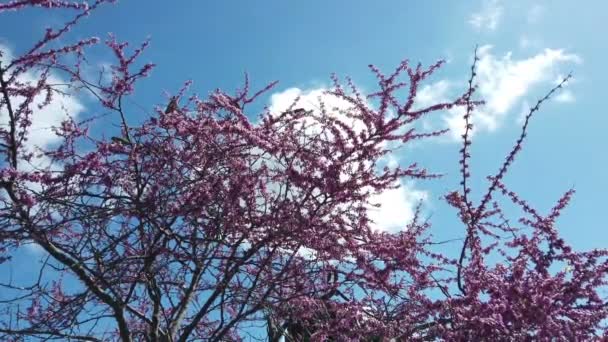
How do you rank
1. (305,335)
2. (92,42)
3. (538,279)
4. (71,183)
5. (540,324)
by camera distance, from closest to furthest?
(540,324)
(538,279)
(71,183)
(92,42)
(305,335)

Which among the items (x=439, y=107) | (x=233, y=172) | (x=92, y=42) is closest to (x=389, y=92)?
(x=439, y=107)

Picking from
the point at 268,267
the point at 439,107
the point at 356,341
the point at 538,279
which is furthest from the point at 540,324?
the point at 268,267

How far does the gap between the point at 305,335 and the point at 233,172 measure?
88.5 inches

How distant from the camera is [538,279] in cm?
392

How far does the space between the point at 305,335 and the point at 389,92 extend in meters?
2.94

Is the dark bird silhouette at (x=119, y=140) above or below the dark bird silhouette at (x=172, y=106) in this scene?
below

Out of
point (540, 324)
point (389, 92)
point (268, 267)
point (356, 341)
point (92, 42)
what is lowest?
point (540, 324)

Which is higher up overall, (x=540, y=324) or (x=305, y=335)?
(x=305, y=335)

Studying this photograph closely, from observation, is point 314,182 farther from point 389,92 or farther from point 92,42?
point 92,42

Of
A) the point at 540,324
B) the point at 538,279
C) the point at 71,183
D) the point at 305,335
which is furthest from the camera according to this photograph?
the point at 305,335

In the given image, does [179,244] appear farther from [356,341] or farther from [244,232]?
[356,341]

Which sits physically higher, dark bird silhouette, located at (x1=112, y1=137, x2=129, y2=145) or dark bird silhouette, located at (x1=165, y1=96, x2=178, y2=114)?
dark bird silhouette, located at (x1=165, y1=96, x2=178, y2=114)

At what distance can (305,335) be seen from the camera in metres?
6.16

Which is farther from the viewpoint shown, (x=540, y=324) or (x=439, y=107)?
(x=439, y=107)
